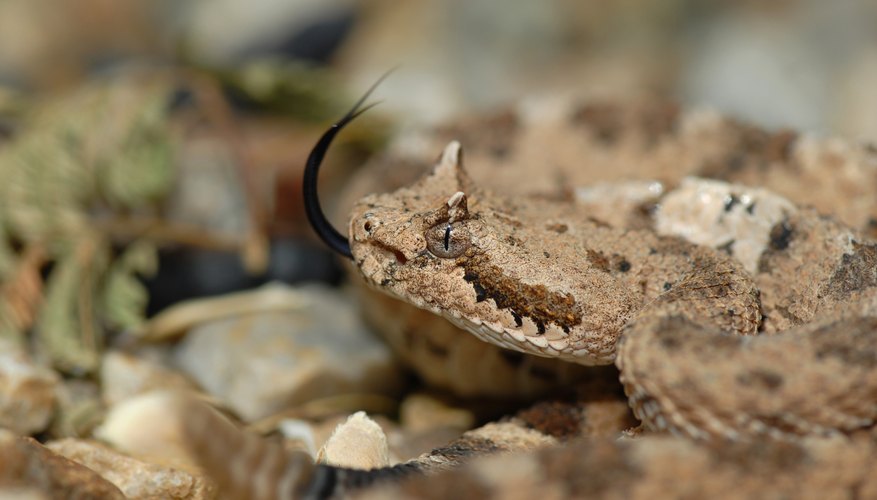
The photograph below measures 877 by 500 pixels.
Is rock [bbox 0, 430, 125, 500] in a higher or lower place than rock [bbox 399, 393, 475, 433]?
higher

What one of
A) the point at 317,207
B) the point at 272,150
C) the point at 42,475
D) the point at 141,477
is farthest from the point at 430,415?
the point at 272,150

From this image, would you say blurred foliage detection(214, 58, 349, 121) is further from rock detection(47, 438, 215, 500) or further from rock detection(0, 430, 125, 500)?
rock detection(0, 430, 125, 500)

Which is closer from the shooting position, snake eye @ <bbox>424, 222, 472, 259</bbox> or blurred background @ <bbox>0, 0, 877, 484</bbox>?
snake eye @ <bbox>424, 222, 472, 259</bbox>

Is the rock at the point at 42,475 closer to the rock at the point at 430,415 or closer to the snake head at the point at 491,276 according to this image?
the snake head at the point at 491,276

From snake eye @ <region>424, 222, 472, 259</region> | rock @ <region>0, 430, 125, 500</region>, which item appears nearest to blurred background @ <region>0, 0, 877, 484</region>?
rock @ <region>0, 430, 125, 500</region>

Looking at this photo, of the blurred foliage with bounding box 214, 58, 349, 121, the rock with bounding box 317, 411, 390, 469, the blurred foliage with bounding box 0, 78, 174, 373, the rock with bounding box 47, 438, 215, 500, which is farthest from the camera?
the blurred foliage with bounding box 214, 58, 349, 121

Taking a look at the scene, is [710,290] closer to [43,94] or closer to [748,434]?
[748,434]

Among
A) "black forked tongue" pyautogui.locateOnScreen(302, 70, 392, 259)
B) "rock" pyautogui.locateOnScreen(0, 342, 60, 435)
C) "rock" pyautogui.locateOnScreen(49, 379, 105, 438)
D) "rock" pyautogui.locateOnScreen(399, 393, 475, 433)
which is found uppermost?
"black forked tongue" pyautogui.locateOnScreen(302, 70, 392, 259)
